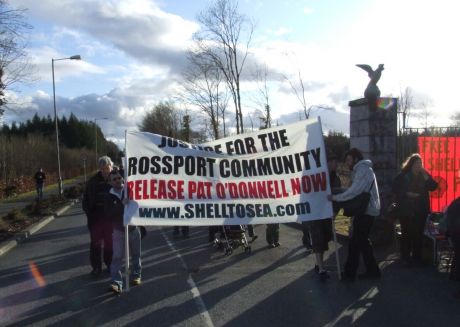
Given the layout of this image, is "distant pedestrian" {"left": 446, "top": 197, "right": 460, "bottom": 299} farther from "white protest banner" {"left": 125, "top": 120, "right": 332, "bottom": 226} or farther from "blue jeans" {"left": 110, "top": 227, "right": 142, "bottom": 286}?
"blue jeans" {"left": 110, "top": 227, "right": 142, "bottom": 286}

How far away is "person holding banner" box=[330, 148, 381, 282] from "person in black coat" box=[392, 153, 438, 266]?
1128mm

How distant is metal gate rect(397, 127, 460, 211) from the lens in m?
10.5

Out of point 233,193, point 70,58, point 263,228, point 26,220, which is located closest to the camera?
point 233,193

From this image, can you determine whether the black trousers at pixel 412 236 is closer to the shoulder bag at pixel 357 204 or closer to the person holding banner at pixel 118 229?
the shoulder bag at pixel 357 204

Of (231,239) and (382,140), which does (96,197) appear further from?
(382,140)

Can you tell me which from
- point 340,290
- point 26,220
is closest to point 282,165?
point 340,290

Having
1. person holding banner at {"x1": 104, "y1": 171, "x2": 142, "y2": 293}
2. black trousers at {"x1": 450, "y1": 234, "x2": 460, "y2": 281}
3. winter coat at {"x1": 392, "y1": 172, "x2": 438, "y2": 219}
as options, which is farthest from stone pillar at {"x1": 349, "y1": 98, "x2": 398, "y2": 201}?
person holding banner at {"x1": 104, "y1": 171, "x2": 142, "y2": 293}

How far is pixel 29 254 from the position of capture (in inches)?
420

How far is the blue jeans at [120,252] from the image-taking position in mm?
6906

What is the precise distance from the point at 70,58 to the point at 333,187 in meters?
28.2

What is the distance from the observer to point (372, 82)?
32.9 feet

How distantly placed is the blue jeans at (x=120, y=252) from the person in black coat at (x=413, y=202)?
4233 millimetres

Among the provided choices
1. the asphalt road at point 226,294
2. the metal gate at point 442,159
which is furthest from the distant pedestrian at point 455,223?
the metal gate at point 442,159

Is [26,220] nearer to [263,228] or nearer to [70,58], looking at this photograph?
[263,228]
